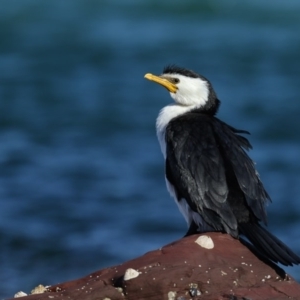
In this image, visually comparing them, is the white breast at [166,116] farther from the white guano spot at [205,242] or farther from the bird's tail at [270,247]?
the white guano spot at [205,242]

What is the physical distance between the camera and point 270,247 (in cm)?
690

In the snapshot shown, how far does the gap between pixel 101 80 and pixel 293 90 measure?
3.71 m

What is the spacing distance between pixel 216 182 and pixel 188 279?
1.31 metres

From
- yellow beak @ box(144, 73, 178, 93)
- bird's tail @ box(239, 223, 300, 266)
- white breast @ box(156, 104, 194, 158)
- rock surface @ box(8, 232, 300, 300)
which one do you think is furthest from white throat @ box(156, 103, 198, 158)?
rock surface @ box(8, 232, 300, 300)

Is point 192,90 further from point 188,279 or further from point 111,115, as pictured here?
point 111,115

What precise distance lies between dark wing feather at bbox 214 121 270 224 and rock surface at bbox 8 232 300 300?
0.68m

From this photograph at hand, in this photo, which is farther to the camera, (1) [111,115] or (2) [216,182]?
(1) [111,115]

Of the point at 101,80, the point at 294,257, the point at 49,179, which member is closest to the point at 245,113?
the point at 101,80

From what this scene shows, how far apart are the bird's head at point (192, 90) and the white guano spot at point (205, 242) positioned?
6.43 ft

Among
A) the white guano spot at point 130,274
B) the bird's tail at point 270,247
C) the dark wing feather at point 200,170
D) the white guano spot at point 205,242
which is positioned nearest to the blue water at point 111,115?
the dark wing feather at point 200,170

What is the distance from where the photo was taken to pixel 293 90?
2078 centimetres

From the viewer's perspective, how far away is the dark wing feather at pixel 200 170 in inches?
289

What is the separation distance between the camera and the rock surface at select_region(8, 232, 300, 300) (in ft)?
20.4

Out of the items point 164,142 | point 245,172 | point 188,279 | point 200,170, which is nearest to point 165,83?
point 164,142
